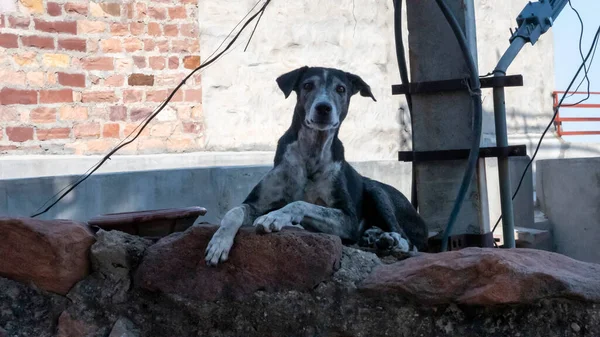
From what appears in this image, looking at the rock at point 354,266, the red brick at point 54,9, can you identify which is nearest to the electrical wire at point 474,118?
the rock at point 354,266

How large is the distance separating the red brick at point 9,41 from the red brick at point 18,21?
75mm

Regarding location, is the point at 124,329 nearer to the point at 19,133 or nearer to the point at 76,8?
the point at 19,133

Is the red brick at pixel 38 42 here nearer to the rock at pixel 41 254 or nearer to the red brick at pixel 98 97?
the red brick at pixel 98 97

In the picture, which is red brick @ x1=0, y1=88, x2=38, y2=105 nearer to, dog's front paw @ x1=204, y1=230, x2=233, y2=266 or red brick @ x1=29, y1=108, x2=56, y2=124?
red brick @ x1=29, y1=108, x2=56, y2=124

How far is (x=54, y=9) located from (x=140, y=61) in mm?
766

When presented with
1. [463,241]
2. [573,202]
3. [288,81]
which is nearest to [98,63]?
[288,81]

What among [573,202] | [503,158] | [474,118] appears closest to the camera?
[474,118]

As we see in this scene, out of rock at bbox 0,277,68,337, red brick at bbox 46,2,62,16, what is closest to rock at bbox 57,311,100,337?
rock at bbox 0,277,68,337

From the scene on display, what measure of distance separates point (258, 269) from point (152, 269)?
1.41 ft

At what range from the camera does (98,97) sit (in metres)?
6.79

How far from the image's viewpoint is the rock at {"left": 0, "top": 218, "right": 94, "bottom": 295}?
3645 mm

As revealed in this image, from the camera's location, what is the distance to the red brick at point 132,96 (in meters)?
6.91

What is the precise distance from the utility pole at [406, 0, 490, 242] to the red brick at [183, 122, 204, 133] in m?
2.09

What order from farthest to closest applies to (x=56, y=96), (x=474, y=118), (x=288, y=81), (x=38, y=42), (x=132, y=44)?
(x=132, y=44) → (x=56, y=96) → (x=38, y=42) → (x=474, y=118) → (x=288, y=81)
